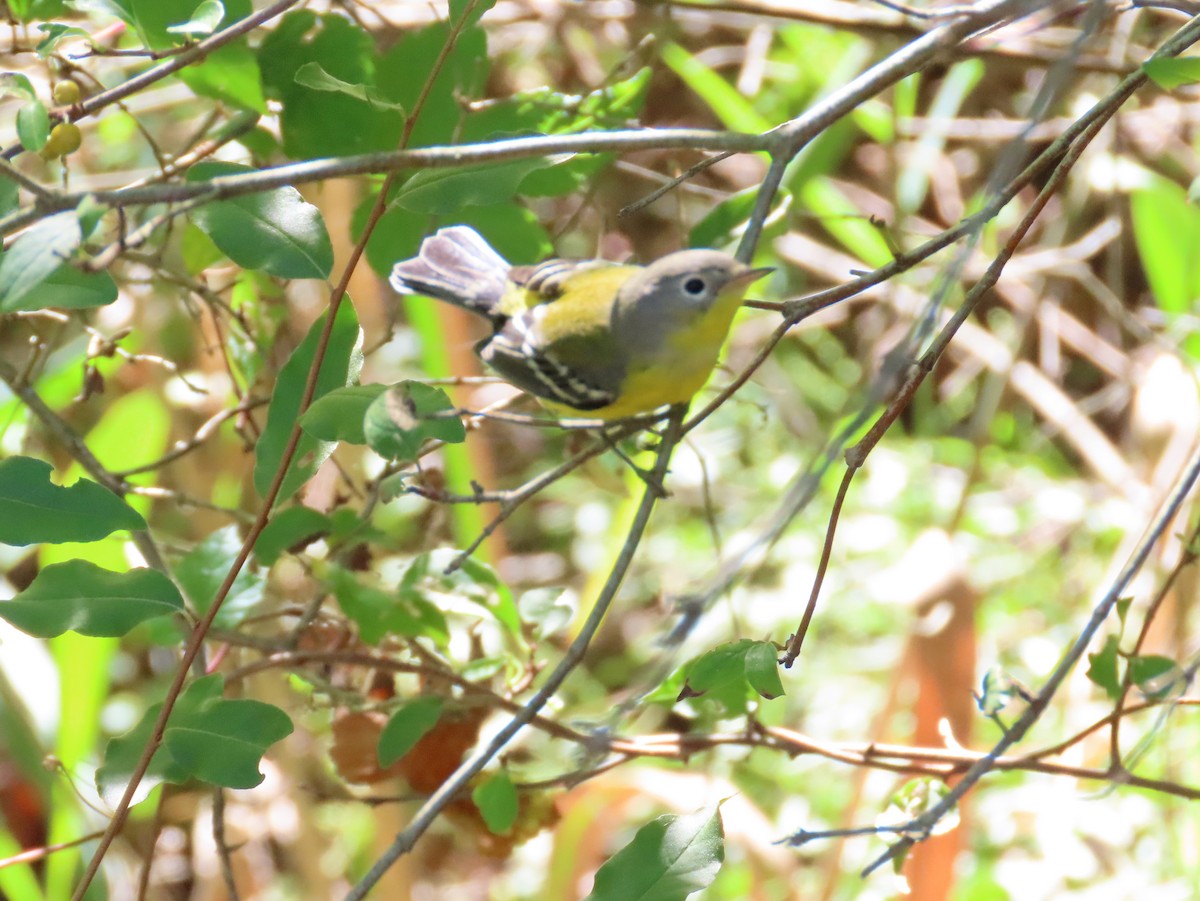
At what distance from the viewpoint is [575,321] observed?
2453 mm

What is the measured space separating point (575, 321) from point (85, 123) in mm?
1254

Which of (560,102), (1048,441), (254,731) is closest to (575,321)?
(560,102)

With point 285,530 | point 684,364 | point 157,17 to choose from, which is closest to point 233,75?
point 157,17

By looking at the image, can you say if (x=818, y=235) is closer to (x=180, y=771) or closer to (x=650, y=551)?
(x=650, y=551)

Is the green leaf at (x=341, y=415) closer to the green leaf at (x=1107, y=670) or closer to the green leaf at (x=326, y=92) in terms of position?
the green leaf at (x=326, y=92)

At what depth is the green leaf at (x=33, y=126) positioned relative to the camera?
4.24 feet

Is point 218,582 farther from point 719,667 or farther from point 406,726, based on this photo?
point 719,667

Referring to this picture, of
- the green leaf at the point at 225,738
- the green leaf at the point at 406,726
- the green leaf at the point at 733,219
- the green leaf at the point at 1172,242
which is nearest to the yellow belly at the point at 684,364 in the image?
the green leaf at the point at 733,219

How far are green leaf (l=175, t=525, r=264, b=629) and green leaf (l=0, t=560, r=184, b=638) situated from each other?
23 cm

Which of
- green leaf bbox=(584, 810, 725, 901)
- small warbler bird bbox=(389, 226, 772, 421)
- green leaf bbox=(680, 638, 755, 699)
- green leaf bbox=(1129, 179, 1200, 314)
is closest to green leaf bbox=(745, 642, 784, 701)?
green leaf bbox=(680, 638, 755, 699)

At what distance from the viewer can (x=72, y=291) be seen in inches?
53.1

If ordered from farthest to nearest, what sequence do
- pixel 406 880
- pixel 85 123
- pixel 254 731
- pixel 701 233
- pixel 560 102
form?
pixel 85 123
pixel 406 880
pixel 701 233
pixel 560 102
pixel 254 731

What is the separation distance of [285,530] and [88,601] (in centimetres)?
37

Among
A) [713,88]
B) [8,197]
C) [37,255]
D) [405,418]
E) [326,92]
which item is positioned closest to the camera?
[37,255]
